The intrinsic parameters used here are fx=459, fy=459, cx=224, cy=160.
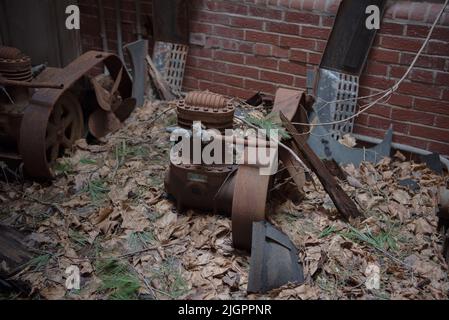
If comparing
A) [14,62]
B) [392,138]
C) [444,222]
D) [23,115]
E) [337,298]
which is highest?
[14,62]

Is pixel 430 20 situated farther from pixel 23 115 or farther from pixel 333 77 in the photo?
pixel 23 115

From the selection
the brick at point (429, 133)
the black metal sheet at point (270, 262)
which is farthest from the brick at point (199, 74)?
the black metal sheet at point (270, 262)

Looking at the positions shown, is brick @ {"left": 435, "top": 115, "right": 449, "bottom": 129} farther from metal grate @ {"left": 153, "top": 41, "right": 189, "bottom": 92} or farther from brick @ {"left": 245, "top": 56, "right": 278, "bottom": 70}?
metal grate @ {"left": 153, "top": 41, "right": 189, "bottom": 92}

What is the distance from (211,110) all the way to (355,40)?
1.57 m

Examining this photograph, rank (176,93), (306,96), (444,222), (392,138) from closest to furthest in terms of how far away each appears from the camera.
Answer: (444,222), (306,96), (392,138), (176,93)

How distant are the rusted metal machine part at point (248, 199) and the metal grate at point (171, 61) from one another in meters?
2.14

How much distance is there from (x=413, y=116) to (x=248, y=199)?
6.13 feet

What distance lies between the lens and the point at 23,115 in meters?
3.20

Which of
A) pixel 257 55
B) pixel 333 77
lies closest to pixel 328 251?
pixel 333 77

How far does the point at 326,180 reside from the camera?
9.80 feet

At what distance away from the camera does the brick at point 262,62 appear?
4062 mm

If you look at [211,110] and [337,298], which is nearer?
[337,298]

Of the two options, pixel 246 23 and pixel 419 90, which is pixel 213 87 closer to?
pixel 246 23

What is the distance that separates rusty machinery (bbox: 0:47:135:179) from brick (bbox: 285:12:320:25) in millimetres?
1536
